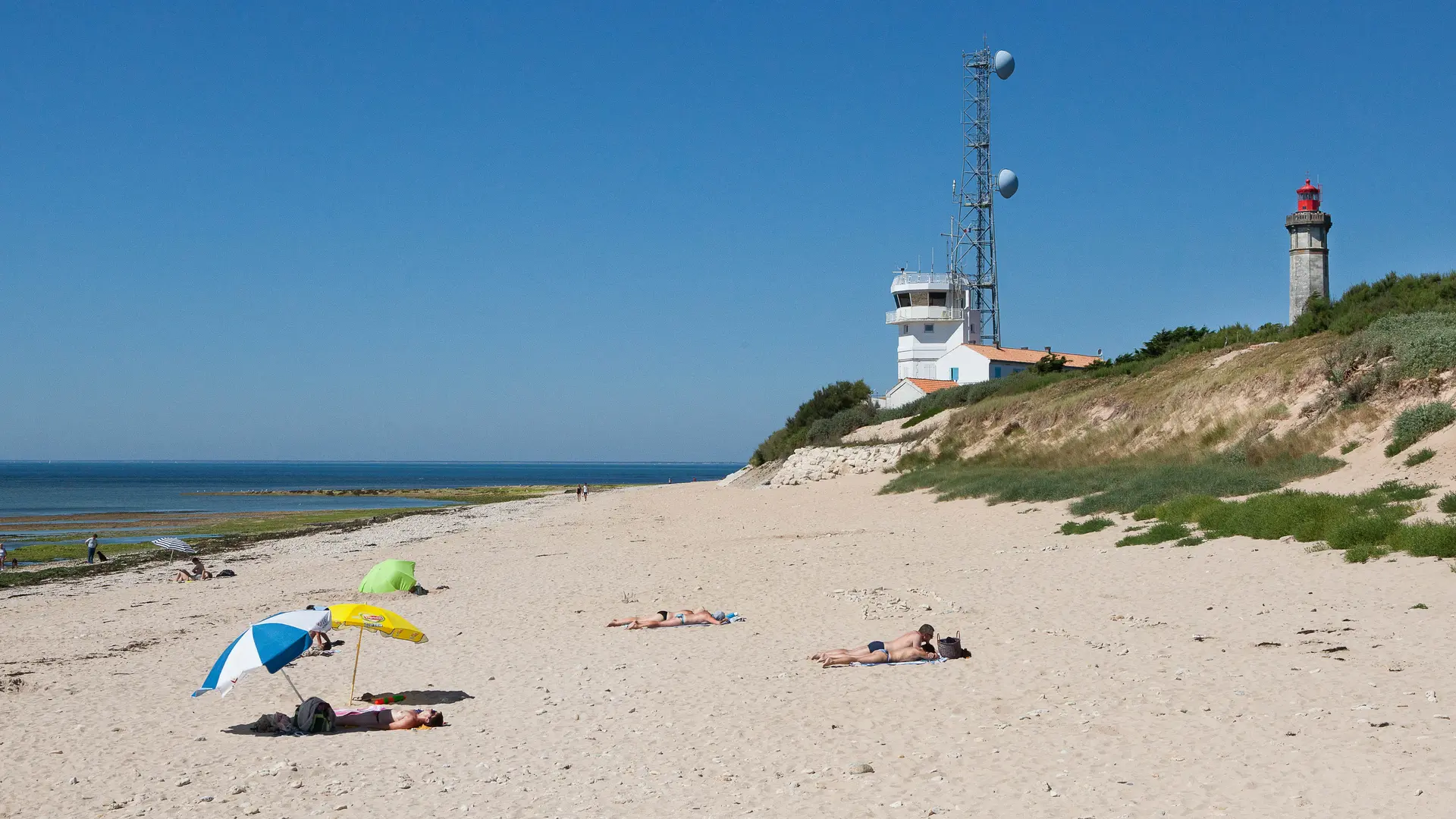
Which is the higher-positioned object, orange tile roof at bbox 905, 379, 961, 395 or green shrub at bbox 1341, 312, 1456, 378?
orange tile roof at bbox 905, 379, 961, 395

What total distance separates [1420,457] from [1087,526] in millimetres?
5922

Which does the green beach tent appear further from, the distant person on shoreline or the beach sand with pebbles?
the distant person on shoreline

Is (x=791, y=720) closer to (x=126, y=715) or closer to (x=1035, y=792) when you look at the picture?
(x=1035, y=792)

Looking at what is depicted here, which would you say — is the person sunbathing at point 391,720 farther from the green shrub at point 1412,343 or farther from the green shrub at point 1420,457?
the green shrub at point 1412,343

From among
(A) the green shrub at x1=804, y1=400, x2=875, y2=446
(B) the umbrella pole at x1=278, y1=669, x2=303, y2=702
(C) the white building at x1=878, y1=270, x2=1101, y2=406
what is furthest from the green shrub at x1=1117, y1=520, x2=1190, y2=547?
(C) the white building at x1=878, y1=270, x2=1101, y2=406

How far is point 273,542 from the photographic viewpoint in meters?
36.8

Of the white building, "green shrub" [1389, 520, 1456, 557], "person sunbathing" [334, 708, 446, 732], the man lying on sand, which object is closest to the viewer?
"person sunbathing" [334, 708, 446, 732]

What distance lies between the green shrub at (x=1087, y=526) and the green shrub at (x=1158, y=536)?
5.44ft

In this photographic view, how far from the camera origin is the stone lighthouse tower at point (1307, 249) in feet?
143

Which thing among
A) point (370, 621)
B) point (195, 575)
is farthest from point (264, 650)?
point (195, 575)

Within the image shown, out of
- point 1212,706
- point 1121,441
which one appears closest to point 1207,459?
point 1121,441

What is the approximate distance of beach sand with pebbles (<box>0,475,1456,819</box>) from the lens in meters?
7.38

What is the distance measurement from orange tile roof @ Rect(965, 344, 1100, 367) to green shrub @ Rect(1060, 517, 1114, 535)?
40.4 metres

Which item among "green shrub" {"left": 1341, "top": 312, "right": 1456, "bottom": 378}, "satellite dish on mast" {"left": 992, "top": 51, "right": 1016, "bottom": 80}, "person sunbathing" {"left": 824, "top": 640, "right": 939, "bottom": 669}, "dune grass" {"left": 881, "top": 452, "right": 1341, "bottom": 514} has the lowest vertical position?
"person sunbathing" {"left": 824, "top": 640, "right": 939, "bottom": 669}
